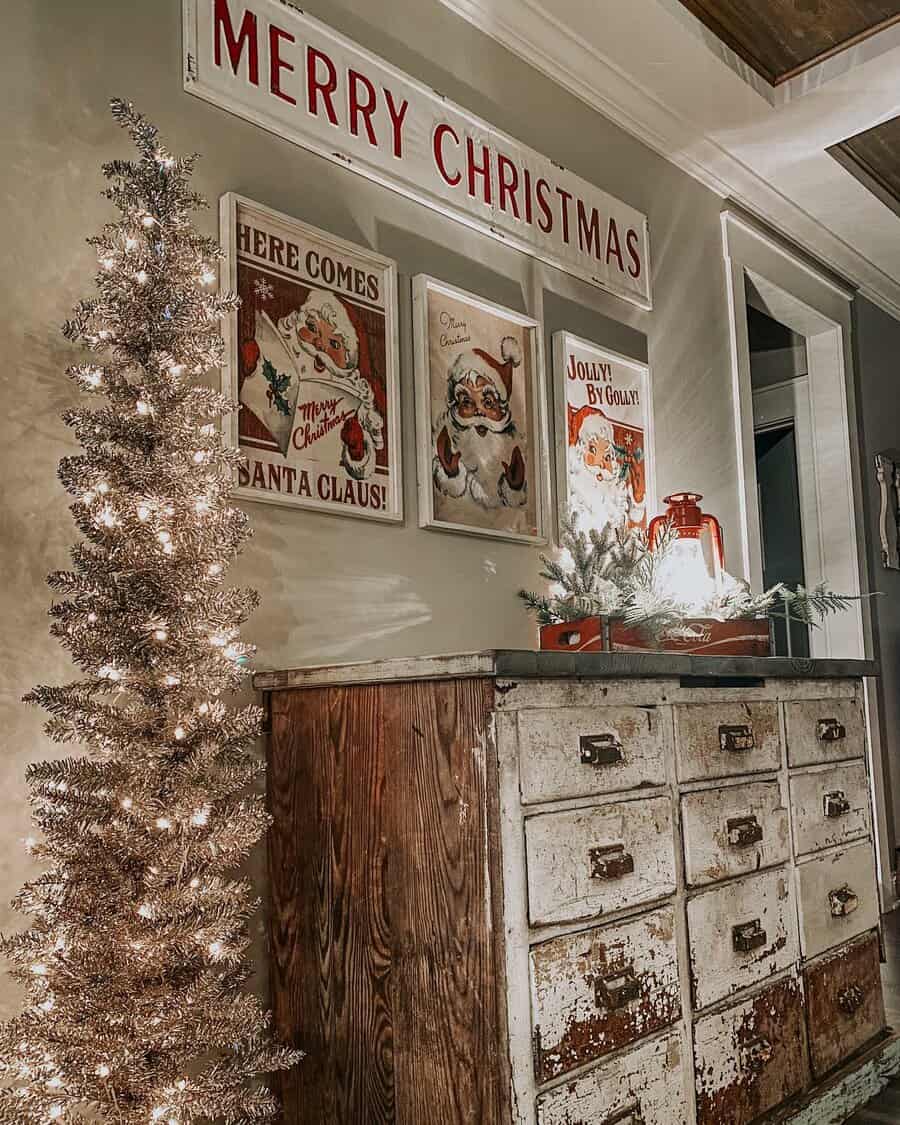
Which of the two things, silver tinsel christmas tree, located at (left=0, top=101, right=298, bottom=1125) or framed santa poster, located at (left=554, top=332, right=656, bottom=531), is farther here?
framed santa poster, located at (left=554, top=332, right=656, bottom=531)

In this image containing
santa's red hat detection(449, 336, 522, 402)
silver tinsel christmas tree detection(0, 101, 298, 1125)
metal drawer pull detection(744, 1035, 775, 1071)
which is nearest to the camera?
silver tinsel christmas tree detection(0, 101, 298, 1125)

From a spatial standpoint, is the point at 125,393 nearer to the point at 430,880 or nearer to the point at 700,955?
the point at 430,880

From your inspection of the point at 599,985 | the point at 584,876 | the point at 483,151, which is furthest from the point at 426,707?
the point at 483,151

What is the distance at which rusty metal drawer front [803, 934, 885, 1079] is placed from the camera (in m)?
2.12

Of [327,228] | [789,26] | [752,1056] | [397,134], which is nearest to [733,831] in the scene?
[752,1056]

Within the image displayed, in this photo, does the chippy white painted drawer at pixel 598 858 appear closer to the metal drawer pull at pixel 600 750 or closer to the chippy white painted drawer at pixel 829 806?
the metal drawer pull at pixel 600 750

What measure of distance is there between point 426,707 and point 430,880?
263mm

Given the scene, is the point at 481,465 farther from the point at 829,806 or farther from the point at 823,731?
the point at 829,806

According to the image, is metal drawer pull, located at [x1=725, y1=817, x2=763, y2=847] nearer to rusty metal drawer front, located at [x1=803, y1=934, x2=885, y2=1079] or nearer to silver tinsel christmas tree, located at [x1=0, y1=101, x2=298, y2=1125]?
rusty metal drawer front, located at [x1=803, y1=934, x2=885, y2=1079]

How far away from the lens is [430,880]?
1.55m

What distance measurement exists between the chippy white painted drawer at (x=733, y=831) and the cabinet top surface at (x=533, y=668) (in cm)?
23

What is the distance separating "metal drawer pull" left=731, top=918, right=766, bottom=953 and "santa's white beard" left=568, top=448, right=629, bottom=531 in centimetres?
120

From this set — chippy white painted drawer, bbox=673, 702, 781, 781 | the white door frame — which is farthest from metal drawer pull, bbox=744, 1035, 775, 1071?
the white door frame

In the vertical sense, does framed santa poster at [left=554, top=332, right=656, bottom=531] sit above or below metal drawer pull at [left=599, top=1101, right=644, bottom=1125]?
above
